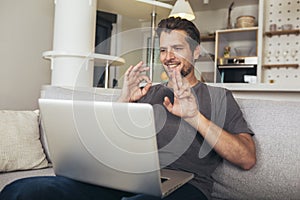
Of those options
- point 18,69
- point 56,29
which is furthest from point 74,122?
point 18,69

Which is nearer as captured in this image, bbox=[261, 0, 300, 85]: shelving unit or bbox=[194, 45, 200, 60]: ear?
bbox=[194, 45, 200, 60]: ear

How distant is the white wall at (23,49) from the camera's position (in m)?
2.66

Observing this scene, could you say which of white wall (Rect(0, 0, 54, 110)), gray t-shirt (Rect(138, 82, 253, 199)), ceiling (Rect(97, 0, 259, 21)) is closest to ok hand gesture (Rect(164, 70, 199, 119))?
gray t-shirt (Rect(138, 82, 253, 199))

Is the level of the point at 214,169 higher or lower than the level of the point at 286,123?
lower

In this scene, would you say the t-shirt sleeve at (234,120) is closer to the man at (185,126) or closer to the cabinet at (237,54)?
the man at (185,126)

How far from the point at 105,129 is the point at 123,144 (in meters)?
0.05

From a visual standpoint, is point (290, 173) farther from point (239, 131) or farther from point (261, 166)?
point (239, 131)

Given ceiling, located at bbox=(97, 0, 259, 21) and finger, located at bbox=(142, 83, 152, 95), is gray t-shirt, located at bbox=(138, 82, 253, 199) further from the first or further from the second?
ceiling, located at bbox=(97, 0, 259, 21)

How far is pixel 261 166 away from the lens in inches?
45.6

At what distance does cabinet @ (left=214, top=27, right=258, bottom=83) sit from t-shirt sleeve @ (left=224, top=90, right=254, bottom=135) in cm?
269

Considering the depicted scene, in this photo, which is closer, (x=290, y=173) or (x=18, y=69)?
(x=290, y=173)

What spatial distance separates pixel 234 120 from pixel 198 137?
0.45 feet

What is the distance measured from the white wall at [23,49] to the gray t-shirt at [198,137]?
1.87m

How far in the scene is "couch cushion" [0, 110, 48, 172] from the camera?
1.44 metres
